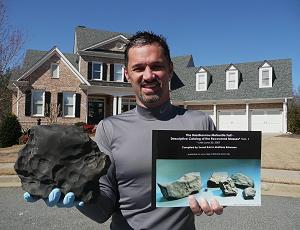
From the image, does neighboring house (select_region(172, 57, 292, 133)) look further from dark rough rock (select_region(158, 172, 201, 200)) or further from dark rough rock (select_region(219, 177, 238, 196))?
dark rough rock (select_region(158, 172, 201, 200))

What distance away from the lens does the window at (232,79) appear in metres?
33.2

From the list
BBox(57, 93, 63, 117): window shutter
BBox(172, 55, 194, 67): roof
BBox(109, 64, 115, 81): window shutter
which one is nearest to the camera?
BBox(57, 93, 63, 117): window shutter

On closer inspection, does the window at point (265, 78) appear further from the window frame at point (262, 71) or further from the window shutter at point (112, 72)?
the window shutter at point (112, 72)

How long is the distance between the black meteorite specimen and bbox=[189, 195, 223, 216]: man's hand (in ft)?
1.70

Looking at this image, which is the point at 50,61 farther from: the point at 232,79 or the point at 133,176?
the point at 133,176

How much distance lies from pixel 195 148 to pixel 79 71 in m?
27.8

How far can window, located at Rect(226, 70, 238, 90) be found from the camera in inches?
1307

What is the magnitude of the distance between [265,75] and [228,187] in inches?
1254

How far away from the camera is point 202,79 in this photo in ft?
113

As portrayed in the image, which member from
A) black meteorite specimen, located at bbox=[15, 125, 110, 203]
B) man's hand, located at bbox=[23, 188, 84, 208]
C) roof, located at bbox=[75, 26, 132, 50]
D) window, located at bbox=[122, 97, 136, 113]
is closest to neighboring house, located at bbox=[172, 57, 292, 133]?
window, located at bbox=[122, 97, 136, 113]

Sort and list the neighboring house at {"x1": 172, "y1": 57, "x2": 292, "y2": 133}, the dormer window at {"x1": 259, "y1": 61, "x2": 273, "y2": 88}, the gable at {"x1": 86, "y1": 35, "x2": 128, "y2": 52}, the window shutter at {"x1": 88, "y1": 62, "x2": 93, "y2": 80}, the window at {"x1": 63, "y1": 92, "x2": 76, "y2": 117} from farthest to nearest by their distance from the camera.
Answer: the dormer window at {"x1": 259, "y1": 61, "x2": 273, "y2": 88} < the neighboring house at {"x1": 172, "y1": 57, "x2": 292, "y2": 133} < the gable at {"x1": 86, "y1": 35, "x2": 128, "y2": 52} < the window shutter at {"x1": 88, "y1": 62, "x2": 93, "y2": 80} < the window at {"x1": 63, "y1": 92, "x2": 76, "y2": 117}

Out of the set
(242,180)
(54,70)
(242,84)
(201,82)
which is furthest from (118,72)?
(242,180)

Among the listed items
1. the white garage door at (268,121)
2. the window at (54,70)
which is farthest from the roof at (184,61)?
the window at (54,70)

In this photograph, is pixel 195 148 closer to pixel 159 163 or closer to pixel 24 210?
pixel 159 163
